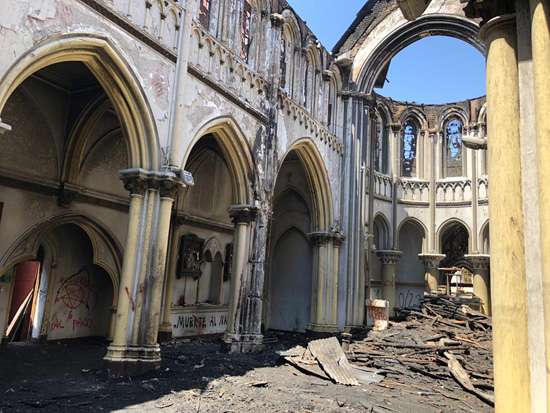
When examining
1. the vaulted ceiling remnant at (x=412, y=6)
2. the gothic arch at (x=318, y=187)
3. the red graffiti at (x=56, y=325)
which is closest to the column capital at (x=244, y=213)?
the gothic arch at (x=318, y=187)

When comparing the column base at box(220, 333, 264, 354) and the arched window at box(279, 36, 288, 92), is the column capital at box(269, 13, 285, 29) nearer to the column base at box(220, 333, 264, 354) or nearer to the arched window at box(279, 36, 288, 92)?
the arched window at box(279, 36, 288, 92)

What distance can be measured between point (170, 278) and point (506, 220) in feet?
41.6

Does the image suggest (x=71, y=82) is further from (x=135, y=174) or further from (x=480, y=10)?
(x=480, y=10)

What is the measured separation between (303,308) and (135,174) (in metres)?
11.2

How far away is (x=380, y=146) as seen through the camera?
81.5 ft

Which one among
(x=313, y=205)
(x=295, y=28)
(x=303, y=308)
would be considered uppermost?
(x=295, y=28)

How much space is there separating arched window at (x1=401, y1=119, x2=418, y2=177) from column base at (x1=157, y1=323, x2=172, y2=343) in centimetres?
1499

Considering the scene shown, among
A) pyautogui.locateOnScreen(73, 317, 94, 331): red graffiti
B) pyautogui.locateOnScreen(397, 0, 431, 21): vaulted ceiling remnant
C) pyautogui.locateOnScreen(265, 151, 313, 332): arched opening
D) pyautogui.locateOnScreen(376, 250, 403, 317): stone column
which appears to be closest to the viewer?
pyautogui.locateOnScreen(397, 0, 431, 21): vaulted ceiling remnant

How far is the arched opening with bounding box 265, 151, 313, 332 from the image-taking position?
18.9 metres

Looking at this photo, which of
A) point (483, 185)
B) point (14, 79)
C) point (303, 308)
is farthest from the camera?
point (483, 185)

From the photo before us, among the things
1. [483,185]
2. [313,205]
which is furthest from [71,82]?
[483,185]

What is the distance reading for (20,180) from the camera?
11570 mm

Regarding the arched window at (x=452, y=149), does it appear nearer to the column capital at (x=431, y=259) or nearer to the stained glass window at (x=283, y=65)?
the column capital at (x=431, y=259)

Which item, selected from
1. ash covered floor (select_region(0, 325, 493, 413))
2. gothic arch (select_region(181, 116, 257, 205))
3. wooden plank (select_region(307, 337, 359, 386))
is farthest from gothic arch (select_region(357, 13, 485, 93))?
ash covered floor (select_region(0, 325, 493, 413))
